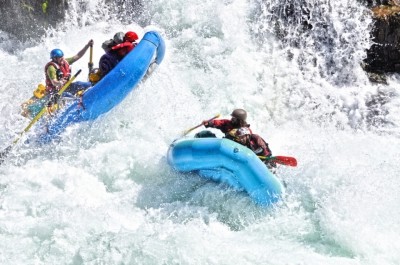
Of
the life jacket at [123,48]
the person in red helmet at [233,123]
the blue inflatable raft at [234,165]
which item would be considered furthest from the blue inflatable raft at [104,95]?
the blue inflatable raft at [234,165]

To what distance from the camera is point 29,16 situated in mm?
10195

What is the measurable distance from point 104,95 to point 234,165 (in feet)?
8.02

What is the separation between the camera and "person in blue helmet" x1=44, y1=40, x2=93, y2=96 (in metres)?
7.72

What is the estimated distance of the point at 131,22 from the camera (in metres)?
10.4

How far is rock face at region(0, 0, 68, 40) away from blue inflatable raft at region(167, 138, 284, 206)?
5.18m

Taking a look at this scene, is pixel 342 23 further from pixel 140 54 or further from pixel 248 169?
pixel 248 169

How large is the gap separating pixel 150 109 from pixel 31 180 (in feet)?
6.91

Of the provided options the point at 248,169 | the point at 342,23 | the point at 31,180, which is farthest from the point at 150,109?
the point at 342,23

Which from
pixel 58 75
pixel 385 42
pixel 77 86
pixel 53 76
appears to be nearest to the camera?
pixel 53 76

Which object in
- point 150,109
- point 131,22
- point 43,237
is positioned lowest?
point 43,237

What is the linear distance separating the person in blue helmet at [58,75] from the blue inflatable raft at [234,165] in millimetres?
2334

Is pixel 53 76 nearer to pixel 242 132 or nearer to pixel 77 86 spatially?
pixel 77 86

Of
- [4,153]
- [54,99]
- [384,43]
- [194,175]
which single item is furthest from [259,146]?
Result: [384,43]

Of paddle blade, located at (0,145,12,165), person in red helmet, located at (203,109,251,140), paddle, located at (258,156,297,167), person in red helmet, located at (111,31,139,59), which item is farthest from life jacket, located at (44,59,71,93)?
paddle, located at (258,156,297,167)
